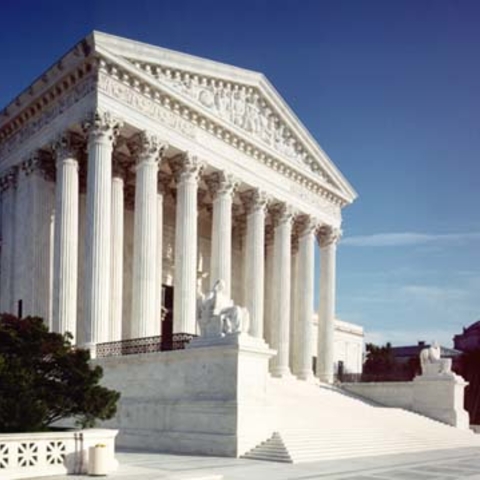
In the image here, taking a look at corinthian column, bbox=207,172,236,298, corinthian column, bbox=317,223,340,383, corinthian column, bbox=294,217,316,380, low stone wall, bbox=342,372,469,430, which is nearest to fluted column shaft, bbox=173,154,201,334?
corinthian column, bbox=207,172,236,298

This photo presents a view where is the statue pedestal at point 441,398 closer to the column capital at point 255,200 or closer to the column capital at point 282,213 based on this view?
the column capital at point 282,213

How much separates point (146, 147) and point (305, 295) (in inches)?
697

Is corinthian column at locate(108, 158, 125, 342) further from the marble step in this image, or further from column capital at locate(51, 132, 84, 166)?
the marble step

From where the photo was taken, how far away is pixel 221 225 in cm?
3803

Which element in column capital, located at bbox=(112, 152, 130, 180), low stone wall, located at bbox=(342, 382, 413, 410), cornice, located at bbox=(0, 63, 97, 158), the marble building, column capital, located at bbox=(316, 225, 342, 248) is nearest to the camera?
the marble building

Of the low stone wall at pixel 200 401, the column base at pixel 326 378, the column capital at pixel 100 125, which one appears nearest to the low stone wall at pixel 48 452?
the low stone wall at pixel 200 401

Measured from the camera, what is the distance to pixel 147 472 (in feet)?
52.5

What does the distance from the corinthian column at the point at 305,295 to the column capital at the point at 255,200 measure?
5648 millimetres

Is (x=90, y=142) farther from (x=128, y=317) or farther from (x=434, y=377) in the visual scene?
(x=434, y=377)

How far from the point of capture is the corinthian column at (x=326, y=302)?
46.5 m

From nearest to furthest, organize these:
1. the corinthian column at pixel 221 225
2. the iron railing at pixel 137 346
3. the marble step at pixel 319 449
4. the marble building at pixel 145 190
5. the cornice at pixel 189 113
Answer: the marble step at pixel 319 449
the iron railing at pixel 137 346
the marble building at pixel 145 190
the cornice at pixel 189 113
the corinthian column at pixel 221 225

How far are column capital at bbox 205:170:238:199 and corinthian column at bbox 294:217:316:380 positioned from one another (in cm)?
935

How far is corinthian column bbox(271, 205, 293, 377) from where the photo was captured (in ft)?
139

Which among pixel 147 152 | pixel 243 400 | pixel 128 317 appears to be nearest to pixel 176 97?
pixel 147 152
